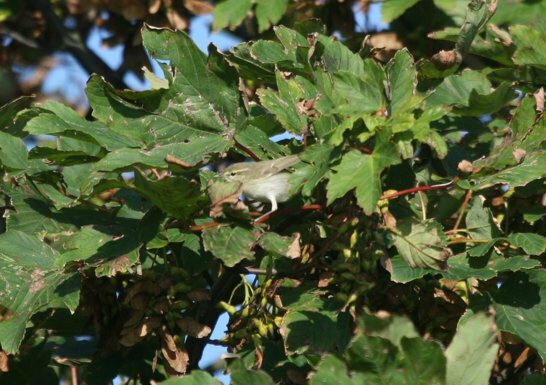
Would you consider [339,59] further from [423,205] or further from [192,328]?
[192,328]

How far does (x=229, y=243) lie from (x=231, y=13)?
7.89 ft

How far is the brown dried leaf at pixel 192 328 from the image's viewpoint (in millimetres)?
2162

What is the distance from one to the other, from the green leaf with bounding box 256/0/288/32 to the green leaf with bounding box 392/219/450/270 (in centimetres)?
212

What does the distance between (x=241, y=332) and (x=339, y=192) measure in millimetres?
388

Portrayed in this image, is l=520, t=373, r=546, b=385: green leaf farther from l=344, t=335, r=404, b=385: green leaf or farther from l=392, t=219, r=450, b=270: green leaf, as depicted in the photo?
l=344, t=335, r=404, b=385: green leaf

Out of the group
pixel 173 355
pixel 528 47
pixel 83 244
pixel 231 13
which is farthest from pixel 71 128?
pixel 231 13

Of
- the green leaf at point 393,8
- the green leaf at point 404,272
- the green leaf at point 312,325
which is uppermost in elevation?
the green leaf at point 404,272

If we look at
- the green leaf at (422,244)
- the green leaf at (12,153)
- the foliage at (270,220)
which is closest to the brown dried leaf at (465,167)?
the foliage at (270,220)

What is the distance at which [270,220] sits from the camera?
7.15 ft

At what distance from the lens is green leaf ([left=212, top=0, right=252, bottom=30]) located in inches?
165

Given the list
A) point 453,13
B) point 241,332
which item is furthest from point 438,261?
point 453,13

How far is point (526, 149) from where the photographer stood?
7.22ft

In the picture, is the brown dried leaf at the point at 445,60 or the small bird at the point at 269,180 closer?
the small bird at the point at 269,180

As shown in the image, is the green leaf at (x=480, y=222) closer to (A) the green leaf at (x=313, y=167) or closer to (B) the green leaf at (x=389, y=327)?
(A) the green leaf at (x=313, y=167)
